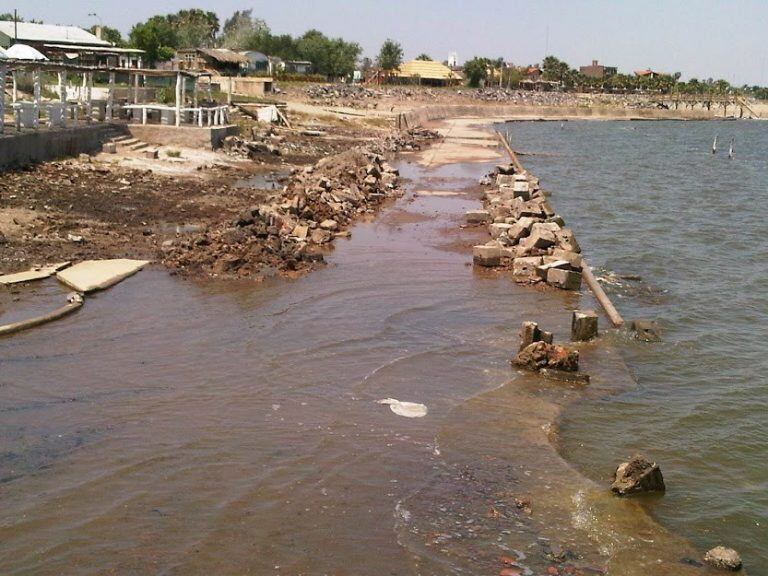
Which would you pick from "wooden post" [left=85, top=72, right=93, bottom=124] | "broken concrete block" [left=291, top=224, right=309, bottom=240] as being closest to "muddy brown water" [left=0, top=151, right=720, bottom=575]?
"broken concrete block" [left=291, top=224, right=309, bottom=240]

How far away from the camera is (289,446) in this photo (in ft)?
27.7

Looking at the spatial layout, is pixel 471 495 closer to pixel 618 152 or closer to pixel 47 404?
pixel 47 404

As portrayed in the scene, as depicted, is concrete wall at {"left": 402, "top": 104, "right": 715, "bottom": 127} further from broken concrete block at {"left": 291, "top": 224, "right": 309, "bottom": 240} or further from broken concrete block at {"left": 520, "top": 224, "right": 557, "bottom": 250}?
broken concrete block at {"left": 520, "top": 224, "right": 557, "bottom": 250}

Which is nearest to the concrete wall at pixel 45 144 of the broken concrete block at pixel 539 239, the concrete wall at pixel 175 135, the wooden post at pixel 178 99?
the concrete wall at pixel 175 135

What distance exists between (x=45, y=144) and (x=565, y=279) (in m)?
15.0

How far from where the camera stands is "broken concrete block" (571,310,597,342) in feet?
41.5

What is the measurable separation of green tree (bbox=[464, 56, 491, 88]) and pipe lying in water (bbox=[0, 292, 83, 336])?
129 metres

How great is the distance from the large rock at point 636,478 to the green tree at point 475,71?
133083mm

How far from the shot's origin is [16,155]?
71.8 feet

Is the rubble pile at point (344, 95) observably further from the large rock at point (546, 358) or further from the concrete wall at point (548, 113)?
the large rock at point (546, 358)

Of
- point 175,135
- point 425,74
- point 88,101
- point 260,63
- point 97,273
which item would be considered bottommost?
point 97,273

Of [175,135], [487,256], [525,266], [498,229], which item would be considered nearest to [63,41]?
[175,135]

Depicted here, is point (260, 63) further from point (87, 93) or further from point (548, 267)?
point (548, 267)

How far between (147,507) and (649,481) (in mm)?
4415
